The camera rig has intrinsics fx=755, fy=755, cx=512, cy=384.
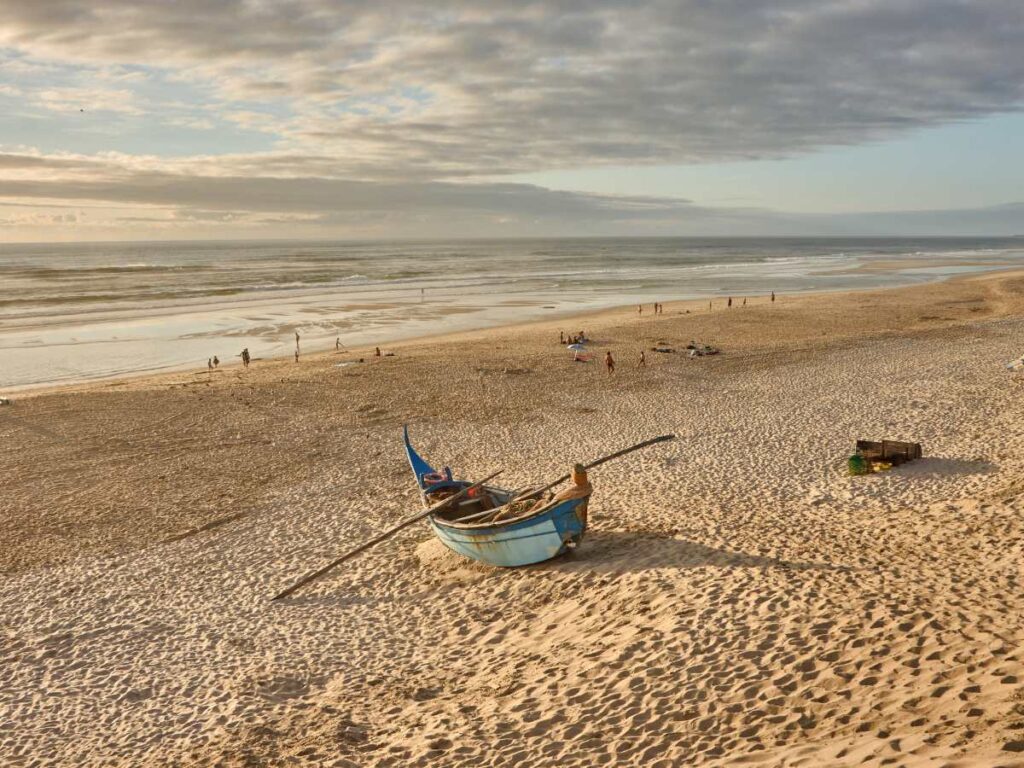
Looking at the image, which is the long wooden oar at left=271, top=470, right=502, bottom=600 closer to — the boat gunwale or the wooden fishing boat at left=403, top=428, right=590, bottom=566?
the wooden fishing boat at left=403, top=428, right=590, bottom=566

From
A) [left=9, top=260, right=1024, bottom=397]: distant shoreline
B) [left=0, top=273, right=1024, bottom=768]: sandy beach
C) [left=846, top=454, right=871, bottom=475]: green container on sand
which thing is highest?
[left=9, top=260, right=1024, bottom=397]: distant shoreline

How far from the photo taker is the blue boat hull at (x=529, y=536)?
12273mm

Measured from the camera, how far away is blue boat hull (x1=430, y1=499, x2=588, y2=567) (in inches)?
483

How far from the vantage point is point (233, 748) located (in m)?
8.84

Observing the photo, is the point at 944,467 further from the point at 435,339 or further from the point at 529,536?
the point at 435,339

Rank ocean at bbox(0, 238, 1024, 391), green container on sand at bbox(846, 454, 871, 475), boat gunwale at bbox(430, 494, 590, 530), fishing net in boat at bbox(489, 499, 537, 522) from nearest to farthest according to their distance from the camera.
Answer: boat gunwale at bbox(430, 494, 590, 530) < fishing net in boat at bbox(489, 499, 537, 522) < green container on sand at bbox(846, 454, 871, 475) < ocean at bbox(0, 238, 1024, 391)

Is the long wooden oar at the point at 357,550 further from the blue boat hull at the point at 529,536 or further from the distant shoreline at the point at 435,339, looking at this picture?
the distant shoreline at the point at 435,339

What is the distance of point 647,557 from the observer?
1224 cm

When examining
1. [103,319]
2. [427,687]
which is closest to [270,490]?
[427,687]

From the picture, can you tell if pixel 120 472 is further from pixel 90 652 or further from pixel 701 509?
pixel 701 509

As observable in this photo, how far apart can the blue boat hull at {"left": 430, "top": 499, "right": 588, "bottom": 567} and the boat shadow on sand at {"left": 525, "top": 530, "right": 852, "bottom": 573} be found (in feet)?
1.10

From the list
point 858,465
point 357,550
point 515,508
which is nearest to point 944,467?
point 858,465

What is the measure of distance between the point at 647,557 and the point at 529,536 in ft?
6.39

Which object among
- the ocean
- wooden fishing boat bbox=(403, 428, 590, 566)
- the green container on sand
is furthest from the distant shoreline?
the green container on sand
